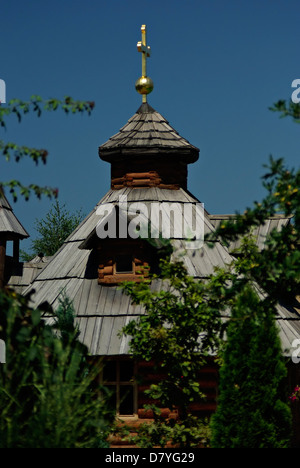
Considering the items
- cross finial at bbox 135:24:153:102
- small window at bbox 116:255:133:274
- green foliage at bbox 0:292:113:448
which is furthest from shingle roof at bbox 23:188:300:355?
green foliage at bbox 0:292:113:448

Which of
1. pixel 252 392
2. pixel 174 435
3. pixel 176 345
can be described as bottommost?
pixel 174 435

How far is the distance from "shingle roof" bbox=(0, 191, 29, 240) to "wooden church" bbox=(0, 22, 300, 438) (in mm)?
37

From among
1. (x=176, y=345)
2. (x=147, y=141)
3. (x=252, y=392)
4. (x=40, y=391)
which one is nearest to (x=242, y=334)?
(x=252, y=392)

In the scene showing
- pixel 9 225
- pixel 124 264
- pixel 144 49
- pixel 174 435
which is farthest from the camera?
pixel 9 225

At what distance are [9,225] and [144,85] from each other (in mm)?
6183

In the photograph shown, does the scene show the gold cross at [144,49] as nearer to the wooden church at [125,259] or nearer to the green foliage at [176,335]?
the wooden church at [125,259]

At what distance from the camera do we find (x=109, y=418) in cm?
1174

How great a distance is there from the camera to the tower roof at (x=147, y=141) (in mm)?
23219

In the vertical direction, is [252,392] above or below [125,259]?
below

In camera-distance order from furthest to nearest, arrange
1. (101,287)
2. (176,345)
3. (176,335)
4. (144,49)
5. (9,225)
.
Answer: (9,225), (144,49), (101,287), (176,335), (176,345)

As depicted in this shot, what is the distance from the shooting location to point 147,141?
76.5 ft

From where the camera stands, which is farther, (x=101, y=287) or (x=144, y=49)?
(x=144, y=49)

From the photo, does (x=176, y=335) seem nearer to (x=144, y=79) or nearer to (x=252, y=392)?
(x=252, y=392)

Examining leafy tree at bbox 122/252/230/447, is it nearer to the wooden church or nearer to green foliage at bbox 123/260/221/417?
green foliage at bbox 123/260/221/417
